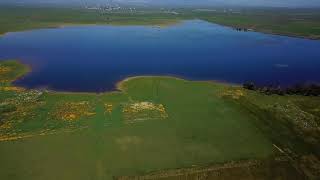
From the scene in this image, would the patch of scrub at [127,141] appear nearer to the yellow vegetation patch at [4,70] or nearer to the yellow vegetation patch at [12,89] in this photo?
the yellow vegetation patch at [12,89]

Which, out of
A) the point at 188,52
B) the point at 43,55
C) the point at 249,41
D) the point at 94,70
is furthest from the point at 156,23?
the point at 94,70

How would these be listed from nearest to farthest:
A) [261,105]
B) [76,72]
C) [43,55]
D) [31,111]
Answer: [31,111] → [261,105] → [76,72] → [43,55]

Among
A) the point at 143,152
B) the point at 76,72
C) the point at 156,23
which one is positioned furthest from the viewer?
the point at 156,23

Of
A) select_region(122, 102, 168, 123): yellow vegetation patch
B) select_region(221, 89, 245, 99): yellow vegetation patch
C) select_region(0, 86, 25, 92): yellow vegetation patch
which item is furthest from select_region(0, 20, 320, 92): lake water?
select_region(122, 102, 168, 123): yellow vegetation patch

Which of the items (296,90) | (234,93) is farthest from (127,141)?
(296,90)

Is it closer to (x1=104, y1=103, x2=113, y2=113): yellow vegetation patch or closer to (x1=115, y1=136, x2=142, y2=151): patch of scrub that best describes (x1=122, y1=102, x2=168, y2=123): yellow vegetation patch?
(x1=104, y1=103, x2=113, y2=113): yellow vegetation patch

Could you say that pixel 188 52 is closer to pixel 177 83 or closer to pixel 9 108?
pixel 177 83

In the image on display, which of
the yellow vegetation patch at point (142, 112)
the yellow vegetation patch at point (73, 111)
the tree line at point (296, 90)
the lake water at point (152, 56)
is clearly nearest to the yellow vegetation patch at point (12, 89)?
the lake water at point (152, 56)
